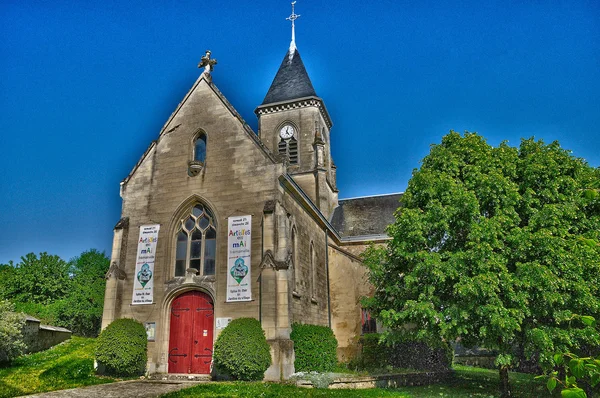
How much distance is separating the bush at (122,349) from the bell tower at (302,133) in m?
17.9

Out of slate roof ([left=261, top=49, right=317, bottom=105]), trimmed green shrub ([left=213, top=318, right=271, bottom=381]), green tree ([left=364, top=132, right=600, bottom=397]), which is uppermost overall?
slate roof ([left=261, top=49, right=317, bottom=105])

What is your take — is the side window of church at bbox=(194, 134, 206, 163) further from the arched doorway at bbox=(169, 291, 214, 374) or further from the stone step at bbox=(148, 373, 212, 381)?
the stone step at bbox=(148, 373, 212, 381)

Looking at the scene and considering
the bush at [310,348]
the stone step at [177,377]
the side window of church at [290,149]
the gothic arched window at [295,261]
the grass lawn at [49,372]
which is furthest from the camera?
the side window of church at [290,149]

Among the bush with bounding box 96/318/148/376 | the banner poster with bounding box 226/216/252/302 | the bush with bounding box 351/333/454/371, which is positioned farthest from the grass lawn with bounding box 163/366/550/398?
the bush with bounding box 96/318/148/376

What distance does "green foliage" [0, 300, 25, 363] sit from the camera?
14672 millimetres

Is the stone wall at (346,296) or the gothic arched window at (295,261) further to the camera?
the stone wall at (346,296)

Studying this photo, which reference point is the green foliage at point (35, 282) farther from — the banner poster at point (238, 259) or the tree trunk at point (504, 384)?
the tree trunk at point (504, 384)

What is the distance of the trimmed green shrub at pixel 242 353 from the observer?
13.8 meters

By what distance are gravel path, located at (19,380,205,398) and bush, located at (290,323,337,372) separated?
3.96m

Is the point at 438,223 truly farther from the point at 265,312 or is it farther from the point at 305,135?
the point at 305,135

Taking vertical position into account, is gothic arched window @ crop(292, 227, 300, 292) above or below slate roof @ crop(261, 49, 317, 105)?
below

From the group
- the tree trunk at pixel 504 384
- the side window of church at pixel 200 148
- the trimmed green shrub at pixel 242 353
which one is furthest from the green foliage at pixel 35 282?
→ the tree trunk at pixel 504 384

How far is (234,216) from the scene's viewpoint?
56.0 feet

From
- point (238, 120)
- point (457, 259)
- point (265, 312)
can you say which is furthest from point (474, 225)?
point (238, 120)
